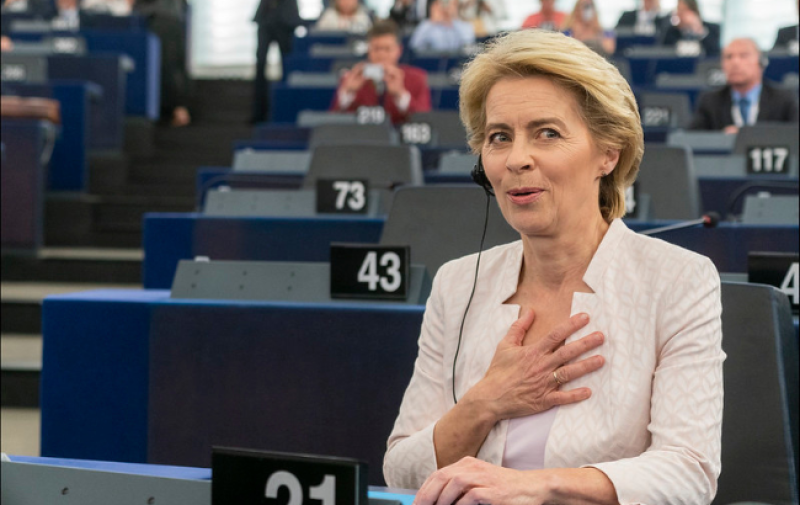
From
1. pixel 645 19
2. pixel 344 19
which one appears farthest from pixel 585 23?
pixel 344 19

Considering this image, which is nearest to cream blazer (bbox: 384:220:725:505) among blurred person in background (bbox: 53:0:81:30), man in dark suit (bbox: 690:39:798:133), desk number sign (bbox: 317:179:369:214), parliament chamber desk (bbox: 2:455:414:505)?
parliament chamber desk (bbox: 2:455:414:505)

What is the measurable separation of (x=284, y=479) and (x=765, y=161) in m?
3.28

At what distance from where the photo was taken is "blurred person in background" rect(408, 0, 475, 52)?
7.93 m

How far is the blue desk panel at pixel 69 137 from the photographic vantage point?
5352 mm

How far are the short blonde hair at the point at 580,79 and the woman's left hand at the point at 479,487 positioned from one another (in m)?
0.40

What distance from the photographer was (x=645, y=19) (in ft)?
29.2

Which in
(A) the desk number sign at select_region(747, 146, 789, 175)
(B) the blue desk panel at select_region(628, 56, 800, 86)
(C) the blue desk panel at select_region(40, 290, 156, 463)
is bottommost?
(C) the blue desk panel at select_region(40, 290, 156, 463)

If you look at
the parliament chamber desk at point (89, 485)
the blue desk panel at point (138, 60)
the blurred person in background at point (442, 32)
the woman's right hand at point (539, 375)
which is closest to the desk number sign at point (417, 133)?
the blue desk panel at point (138, 60)

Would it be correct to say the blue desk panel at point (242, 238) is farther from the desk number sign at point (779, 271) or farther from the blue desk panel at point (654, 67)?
the blue desk panel at point (654, 67)

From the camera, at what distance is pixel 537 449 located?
4.06ft

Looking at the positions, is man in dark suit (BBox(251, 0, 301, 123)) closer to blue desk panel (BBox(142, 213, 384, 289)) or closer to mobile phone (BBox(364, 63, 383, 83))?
mobile phone (BBox(364, 63, 383, 83))

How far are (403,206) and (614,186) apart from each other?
1.11 m

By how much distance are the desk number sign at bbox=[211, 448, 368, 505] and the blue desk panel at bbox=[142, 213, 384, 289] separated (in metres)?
1.94

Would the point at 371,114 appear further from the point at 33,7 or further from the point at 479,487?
the point at 33,7
